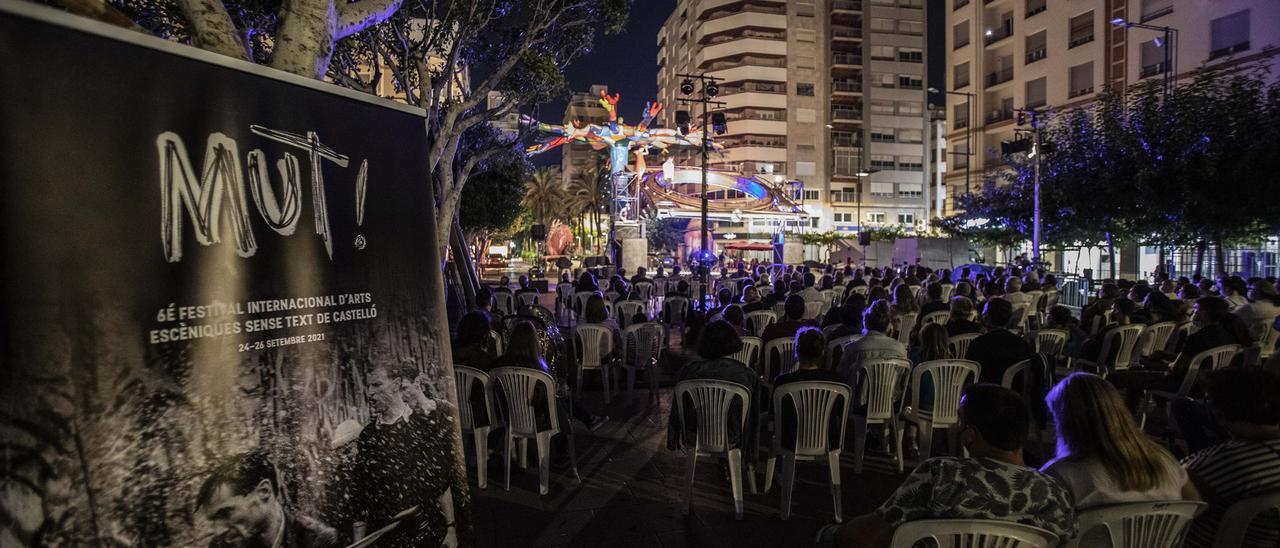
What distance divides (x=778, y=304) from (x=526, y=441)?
18.2ft

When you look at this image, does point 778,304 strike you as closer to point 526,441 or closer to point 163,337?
point 526,441

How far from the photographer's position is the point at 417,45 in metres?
10.0

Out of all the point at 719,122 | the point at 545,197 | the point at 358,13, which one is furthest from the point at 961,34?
the point at 358,13

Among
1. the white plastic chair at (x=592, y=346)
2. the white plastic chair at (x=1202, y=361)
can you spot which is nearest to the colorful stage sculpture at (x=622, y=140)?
the white plastic chair at (x=592, y=346)

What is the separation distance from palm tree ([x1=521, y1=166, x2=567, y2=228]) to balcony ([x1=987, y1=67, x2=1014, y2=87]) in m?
32.3

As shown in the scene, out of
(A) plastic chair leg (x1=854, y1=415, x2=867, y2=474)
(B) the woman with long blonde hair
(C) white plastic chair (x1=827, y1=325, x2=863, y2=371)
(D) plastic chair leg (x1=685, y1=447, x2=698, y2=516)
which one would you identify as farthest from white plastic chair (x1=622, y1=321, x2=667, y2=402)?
(B) the woman with long blonde hair

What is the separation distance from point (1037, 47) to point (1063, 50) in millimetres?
2362

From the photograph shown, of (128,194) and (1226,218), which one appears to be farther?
(1226,218)

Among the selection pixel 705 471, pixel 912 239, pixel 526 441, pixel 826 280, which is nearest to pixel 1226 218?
pixel 826 280

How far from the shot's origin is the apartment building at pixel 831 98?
67625 mm

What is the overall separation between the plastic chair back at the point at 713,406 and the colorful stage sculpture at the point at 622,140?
2387 cm

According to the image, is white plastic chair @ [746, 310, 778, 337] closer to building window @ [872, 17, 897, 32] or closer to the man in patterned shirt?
the man in patterned shirt

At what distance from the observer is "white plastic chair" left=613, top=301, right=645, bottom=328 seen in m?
10.4

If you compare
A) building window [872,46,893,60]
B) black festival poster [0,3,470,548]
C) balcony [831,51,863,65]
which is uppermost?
A: building window [872,46,893,60]
